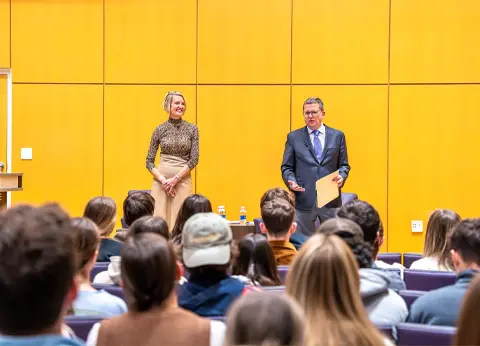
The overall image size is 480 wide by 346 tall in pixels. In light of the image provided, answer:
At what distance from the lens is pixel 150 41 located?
27.4ft

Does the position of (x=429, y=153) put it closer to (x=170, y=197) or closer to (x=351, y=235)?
(x=170, y=197)

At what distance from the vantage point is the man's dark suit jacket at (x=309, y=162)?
6598mm

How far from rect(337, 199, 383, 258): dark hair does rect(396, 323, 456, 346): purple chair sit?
1.19 metres

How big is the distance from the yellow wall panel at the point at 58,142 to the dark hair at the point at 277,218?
450 centimetres

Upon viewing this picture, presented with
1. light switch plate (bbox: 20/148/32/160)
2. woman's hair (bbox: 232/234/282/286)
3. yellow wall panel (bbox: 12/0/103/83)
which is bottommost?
woman's hair (bbox: 232/234/282/286)

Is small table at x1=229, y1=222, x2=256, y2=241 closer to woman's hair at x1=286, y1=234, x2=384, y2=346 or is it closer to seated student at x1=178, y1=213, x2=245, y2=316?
seated student at x1=178, y1=213, x2=245, y2=316

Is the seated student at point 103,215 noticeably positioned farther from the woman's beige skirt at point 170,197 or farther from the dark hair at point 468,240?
the woman's beige skirt at point 170,197

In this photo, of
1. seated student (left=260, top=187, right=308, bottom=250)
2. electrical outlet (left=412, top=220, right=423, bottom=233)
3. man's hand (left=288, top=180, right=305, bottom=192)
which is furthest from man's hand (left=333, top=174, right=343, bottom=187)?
electrical outlet (left=412, top=220, right=423, bottom=233)

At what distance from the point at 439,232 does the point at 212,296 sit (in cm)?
211

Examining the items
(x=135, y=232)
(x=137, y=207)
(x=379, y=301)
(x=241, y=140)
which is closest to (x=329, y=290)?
(x=379, y=301)

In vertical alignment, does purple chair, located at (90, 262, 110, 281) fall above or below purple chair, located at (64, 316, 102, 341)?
below

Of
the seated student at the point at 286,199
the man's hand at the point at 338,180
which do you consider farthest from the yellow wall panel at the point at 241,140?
the seated student at the point at 286,199

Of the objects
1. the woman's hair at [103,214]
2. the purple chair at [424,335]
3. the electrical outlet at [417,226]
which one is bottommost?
the electrical outlet at [417,226]

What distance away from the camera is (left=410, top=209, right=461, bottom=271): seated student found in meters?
4.27
